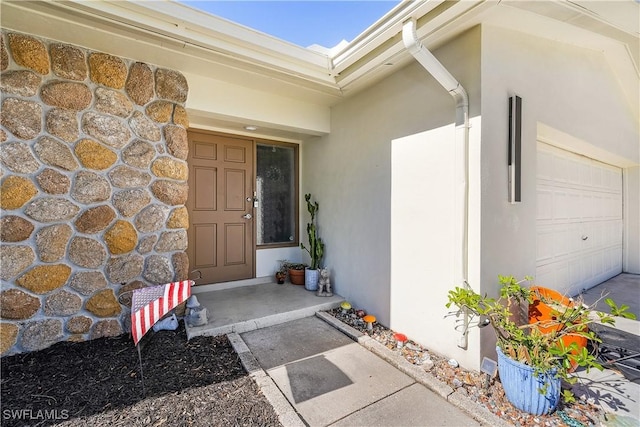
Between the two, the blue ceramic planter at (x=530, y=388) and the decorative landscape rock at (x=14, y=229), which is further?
the decorative landscape rock at (x=14, y=229)

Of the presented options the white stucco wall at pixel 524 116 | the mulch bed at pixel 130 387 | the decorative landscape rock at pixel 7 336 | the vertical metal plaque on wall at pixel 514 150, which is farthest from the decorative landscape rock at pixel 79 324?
the vertical metal plaque on wall at pixel 514 150

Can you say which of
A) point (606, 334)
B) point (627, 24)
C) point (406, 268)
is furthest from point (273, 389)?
point (627, 24)

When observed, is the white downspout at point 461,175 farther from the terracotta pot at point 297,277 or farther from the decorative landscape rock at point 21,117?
the decorative landscape rock at point 21,117

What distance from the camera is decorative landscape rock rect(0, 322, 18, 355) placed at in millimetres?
2480

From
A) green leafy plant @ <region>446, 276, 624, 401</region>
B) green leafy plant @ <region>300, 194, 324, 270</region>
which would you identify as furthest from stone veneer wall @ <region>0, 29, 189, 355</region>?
green leafy plant @ <region>446, 276, 624, 401</region>

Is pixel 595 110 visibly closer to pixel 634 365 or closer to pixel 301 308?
pixel 634 365

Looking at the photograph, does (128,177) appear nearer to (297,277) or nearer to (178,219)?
(178,219)

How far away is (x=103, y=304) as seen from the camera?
2889 millimetres

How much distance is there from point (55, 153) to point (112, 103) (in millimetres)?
701

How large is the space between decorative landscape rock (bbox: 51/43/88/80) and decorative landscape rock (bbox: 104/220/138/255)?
4.73ft

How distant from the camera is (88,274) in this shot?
9.26ft

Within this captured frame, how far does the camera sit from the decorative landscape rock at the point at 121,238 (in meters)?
2.92

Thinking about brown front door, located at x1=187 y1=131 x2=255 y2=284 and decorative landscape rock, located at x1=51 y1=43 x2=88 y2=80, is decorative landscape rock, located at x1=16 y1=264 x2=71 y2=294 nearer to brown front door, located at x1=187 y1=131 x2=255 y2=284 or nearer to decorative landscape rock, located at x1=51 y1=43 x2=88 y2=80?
brown front door, located at x1=187 y1=131 x2=255 y2=284

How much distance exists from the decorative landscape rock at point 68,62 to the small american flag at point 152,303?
2.13 meters
